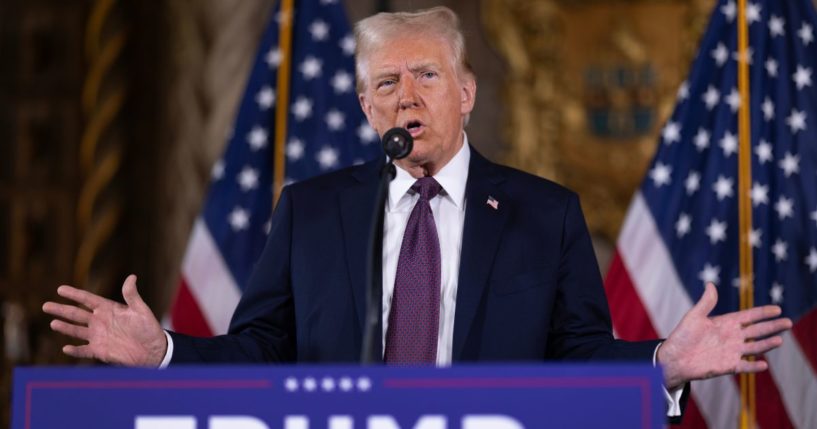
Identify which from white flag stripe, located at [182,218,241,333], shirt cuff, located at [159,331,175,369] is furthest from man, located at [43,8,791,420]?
white flag stripe, located at [182,218,241,333]

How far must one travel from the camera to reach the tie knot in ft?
9.25

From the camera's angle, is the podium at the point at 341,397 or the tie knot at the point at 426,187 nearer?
the podium at the point at 341,397

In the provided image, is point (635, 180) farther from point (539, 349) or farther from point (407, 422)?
point (407, 422)

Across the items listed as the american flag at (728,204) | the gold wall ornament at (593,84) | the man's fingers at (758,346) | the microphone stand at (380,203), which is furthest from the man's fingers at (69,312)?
the gold wall ornament at (593,84)

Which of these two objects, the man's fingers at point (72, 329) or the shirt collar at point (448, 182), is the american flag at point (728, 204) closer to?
the shirt collar at point (448, 182)

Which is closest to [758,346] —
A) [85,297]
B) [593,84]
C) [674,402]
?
[674,402]

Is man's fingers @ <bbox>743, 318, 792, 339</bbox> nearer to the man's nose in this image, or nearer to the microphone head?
the microphone head

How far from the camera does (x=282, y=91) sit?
14.2ft

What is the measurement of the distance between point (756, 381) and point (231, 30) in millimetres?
2857

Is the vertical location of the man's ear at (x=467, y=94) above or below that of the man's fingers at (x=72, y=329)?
above

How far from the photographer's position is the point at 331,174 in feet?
9.98

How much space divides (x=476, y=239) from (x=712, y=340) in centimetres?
63

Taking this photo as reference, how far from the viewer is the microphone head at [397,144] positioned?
234cm

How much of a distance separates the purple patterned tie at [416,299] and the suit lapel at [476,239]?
5 centimetres
